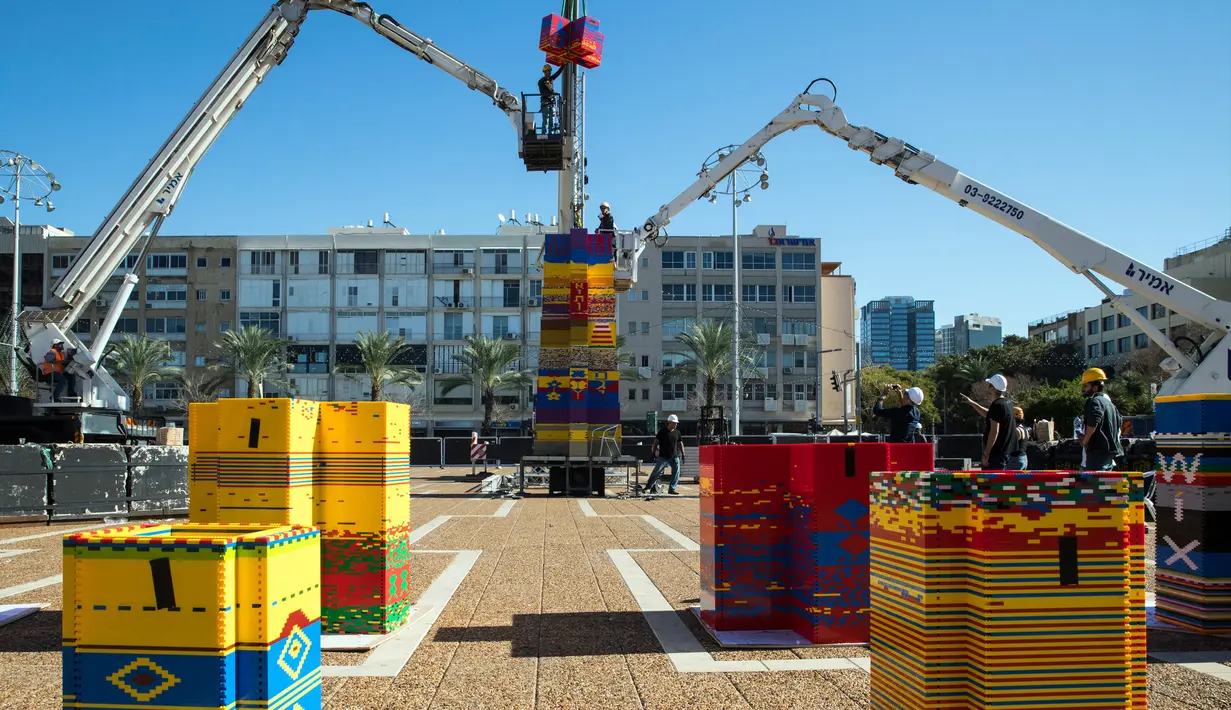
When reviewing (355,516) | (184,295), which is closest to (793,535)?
(355,516)

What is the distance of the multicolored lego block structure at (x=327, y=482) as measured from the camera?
22.4ft

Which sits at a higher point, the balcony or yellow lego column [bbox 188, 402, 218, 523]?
the balcony

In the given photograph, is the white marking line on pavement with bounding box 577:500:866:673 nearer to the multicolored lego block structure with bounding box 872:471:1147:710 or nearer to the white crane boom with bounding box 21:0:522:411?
the multicolored lego block structure with bounding box 872:471:1147:710

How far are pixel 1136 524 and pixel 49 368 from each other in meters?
24.8

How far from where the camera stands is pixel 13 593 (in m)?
9.51

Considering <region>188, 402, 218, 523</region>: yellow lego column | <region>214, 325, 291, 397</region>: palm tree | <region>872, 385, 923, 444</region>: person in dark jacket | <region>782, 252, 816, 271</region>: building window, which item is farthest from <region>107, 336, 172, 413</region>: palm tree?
<region>188, 402, 218, 523</region>: yellow lego column

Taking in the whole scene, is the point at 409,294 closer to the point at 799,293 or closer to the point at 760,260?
the point at 760,260

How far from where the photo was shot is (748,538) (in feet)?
24.6

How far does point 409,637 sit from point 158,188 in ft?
69.3

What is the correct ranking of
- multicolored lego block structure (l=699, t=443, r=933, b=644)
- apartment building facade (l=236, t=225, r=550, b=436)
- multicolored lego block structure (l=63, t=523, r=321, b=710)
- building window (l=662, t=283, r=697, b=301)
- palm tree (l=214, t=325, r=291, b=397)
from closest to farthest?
multicolored lego block structure (l=63, t=523, r=321, b=710)
multicolored lego block structure (l=699, t=443, r=933, b=644)
palm tree (l=214, t=325, r=291, b=397)
apartment building facade (l=236, t=225, r=550, b=436)
building window (l=662, t=283, r=697, b=301)

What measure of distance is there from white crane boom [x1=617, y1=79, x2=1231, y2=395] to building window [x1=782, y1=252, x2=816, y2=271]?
53697 millimetres

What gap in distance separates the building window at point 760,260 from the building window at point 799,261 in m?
0.96

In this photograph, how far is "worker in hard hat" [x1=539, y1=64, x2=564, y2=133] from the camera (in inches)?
1065

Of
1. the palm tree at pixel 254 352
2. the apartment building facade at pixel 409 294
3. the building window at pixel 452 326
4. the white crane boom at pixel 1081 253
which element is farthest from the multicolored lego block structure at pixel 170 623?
the building window at pixel 452 326
